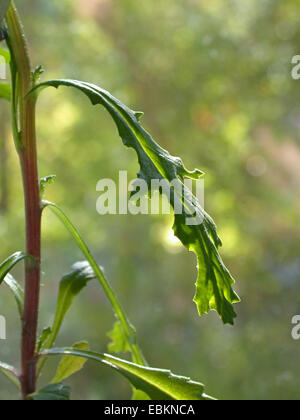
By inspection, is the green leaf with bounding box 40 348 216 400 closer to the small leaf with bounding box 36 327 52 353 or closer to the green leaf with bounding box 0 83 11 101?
the small leaf with bounding box 36 327 52 353

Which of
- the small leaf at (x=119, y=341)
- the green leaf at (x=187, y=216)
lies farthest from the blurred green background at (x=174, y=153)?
the green leaf at (x=187, y=216)

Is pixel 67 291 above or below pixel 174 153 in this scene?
below

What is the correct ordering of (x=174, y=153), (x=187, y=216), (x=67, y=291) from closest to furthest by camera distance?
(x=187, y=216) < (x=67, y=291) < (x=174, y=153)

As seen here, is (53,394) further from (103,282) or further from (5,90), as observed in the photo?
(5,90)

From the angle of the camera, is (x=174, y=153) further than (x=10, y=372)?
Yes

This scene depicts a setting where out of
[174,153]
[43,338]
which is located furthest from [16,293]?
[174,153]

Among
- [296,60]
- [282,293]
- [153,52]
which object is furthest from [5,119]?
[282,293]

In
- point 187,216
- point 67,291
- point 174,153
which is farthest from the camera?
point 174,153
